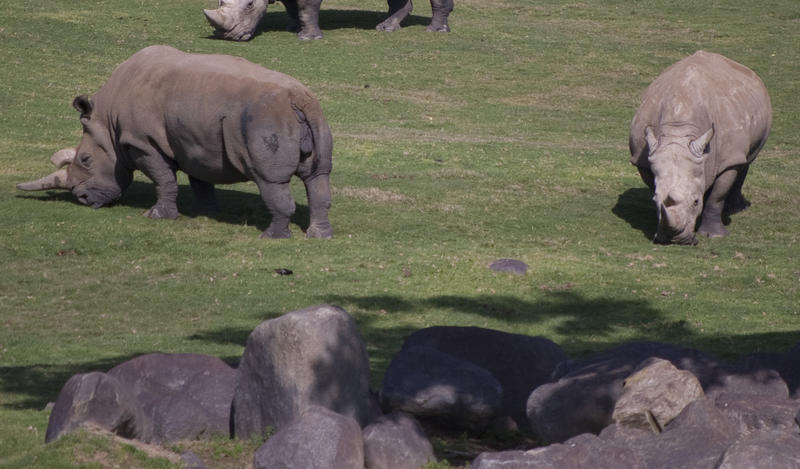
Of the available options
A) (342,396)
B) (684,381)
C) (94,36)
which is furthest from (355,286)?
(94,36)

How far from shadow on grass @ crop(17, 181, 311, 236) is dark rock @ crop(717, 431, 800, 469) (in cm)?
1126

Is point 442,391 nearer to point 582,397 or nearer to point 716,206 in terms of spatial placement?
point 582,397

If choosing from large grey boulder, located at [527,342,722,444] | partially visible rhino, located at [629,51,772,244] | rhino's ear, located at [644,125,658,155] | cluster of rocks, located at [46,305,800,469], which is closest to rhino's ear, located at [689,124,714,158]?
partially visible rhino, located at [629,51,772,244]

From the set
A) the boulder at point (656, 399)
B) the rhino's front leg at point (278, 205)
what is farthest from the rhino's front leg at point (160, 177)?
the boulder at point (656, 399)

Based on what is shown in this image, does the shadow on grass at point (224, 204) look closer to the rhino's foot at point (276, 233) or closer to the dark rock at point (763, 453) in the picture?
the rhino's foot at point (276, 233)

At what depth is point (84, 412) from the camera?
8453 millimetres

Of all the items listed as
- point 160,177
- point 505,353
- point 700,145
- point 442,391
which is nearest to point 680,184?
point 700,145

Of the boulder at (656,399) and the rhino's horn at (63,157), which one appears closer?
the boulder at (656,399)

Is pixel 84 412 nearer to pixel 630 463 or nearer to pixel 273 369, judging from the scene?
pixel 273 369

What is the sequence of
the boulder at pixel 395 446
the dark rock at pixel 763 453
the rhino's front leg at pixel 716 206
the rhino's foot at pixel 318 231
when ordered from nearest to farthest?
the dark rock at pixel 763 453, the boulder at pixel 395 446, the rhino's foot at pixel 318 231, the rhino's front leg at pixel 716 206

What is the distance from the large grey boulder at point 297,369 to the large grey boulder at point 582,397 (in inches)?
55.4

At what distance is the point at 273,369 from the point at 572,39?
88.6 feet

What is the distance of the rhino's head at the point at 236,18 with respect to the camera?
30969mm

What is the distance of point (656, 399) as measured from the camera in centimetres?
820
